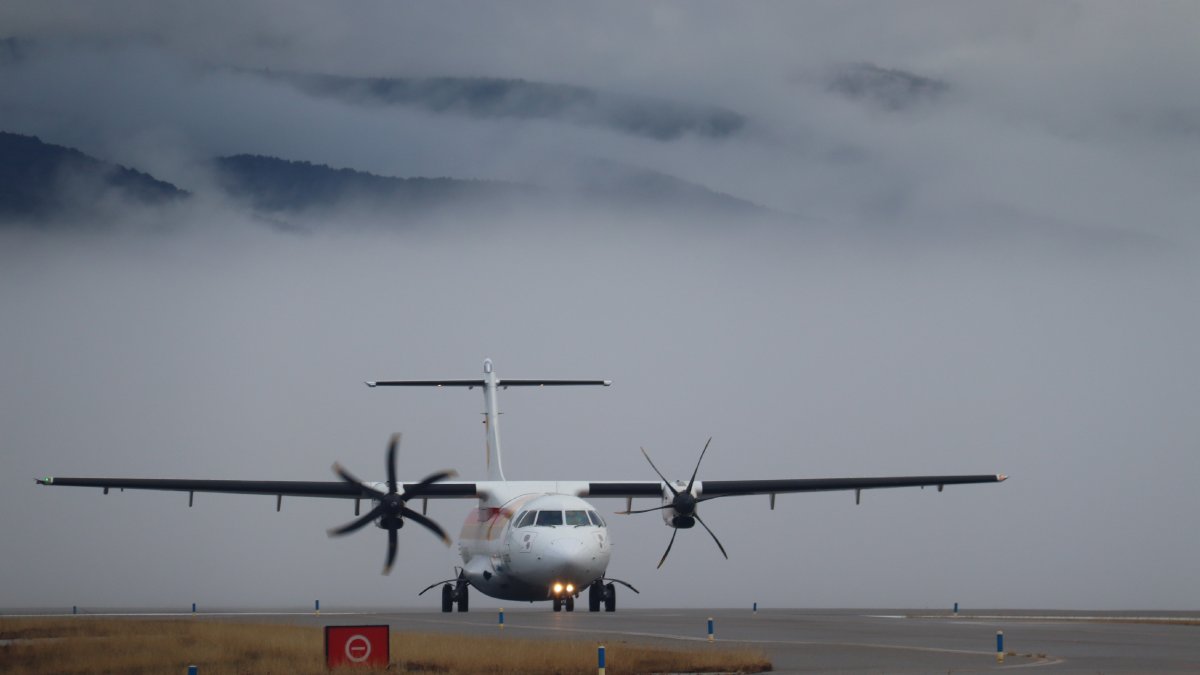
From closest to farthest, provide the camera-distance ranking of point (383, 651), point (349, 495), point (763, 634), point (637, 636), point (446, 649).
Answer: point (383, 651)
point (446, 649)
point (637, 636)
point (763, 634)
point (349, 495)

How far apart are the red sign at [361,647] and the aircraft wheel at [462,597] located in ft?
95.0

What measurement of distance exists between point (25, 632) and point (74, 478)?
8196 millimetres

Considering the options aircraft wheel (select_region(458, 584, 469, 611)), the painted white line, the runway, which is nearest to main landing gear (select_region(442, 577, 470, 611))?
aircraft wheel (select_region(458, 584, 469, 611))

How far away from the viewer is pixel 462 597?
5316 centimetres

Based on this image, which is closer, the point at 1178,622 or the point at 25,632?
the point at 25,632

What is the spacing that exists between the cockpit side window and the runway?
2816 millimetres

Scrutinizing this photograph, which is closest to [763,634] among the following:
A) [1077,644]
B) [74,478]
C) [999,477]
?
[1077,644]

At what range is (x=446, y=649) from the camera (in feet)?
88.7

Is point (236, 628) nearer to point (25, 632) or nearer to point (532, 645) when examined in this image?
point (25, 632)

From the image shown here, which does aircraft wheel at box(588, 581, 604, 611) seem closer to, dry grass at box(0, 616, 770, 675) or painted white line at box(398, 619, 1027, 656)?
painted white line at box(398, 619, 1027, 656)

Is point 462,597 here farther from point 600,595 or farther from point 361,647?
point 361,647

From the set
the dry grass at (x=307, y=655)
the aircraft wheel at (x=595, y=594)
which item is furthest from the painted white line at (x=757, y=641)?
the aircraft wheel at (x=595, y=594)

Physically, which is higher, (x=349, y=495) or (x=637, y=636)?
(x=349, y=495)

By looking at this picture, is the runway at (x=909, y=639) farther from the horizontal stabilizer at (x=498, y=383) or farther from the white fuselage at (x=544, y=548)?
the horizontal stabilizer at (x=498, y=383)
